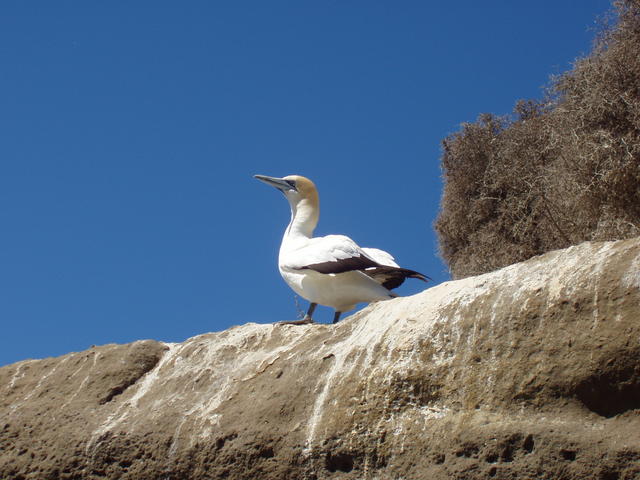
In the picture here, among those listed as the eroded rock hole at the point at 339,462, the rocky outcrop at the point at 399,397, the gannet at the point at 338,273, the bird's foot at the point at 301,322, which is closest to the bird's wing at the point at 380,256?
the gannet at the point at 338,273

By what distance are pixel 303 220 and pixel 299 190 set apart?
0.46 metres

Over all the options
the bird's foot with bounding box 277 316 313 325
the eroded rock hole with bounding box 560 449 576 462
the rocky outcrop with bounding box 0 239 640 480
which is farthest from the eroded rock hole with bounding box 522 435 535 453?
the bird's foot with bounding box 277 316 313 325

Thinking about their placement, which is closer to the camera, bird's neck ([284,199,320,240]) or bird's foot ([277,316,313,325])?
bird's foot ([277,316,313,325])

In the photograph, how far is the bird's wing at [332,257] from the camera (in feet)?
28.2

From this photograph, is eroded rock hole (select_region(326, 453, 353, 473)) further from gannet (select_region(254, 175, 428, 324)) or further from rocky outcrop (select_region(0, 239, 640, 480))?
gannet (select_region(254, 175, 428, 324))

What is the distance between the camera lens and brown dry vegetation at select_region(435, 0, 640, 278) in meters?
14.1

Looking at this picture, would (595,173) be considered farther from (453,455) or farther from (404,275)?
(453,455)

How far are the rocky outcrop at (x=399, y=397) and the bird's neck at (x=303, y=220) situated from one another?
2.14 metres

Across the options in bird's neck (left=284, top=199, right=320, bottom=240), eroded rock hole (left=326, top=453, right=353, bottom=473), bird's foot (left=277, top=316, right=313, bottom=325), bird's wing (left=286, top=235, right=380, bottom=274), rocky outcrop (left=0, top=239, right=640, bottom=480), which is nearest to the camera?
rocky outcrop (left=0, top=239, right=640, bottom=480)

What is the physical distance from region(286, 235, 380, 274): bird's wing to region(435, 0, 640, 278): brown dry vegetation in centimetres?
605

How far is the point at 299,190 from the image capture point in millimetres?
10406

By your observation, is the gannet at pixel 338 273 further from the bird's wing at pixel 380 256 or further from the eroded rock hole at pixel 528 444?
the eroded rock hole at pixel 528 444

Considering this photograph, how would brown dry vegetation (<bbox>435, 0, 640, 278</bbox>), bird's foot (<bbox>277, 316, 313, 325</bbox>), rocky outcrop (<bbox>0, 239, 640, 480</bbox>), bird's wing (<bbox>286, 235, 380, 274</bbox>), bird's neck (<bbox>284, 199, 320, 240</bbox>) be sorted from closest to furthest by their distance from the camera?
rocky outcrop (<bbox>0, 239, 640, 480</bbox>)
bird's foot (<bbox>277, 316, 313, 325</bbox>)
bird's wing (<bbox>286, 235, 380, 274</bbox>)
bird's neck (<bbox>284, 199, 320, 240</bbox>)
brown dry vegetation (<bbox>435, 0, 640, 278</bbox>)

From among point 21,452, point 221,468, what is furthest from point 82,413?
point 221,468
